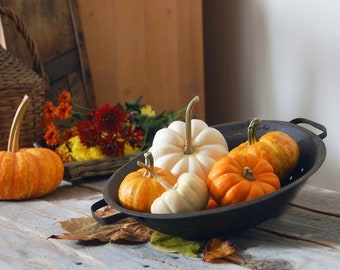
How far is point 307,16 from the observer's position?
5.73ft

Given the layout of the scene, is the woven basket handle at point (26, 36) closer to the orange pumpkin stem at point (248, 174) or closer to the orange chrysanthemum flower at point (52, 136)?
the orange chrysanthemum flower at point (52, 136)

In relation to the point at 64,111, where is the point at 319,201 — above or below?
below

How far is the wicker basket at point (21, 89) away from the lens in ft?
4.83

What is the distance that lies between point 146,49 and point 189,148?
992mm

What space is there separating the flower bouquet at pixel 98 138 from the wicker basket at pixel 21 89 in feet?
0.12

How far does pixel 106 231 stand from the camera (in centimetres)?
98

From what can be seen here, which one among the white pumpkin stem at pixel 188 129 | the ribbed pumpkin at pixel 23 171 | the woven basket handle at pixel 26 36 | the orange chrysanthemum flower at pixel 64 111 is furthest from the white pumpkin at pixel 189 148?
the woven basket handle at pixel 26 36

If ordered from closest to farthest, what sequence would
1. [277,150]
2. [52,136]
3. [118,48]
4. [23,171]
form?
[277,150] → [23,171] → [52,136] → [118,48]

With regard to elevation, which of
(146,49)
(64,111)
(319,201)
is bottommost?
(319,201)

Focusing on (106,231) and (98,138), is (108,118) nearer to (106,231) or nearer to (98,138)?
(98,138)

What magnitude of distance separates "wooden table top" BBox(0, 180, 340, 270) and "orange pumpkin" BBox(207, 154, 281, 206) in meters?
0.08

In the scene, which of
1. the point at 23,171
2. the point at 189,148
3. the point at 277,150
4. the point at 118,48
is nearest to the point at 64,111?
the point at 23,171

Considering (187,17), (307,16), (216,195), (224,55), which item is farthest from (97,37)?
(216,195)

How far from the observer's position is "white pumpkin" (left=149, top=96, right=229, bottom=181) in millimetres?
982
